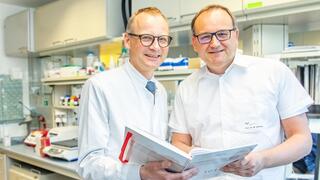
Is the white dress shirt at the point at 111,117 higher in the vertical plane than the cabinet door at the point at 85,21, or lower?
lower

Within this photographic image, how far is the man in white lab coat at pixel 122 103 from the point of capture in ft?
4.01

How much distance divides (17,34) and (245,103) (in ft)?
10.0

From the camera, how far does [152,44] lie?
1.30m

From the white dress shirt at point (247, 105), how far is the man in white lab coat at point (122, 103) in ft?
0.65

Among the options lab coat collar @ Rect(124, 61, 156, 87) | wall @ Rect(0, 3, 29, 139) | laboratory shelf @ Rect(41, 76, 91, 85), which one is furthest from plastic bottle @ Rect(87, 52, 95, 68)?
lab coat collar @ Rect(124, 61, 156, 87)

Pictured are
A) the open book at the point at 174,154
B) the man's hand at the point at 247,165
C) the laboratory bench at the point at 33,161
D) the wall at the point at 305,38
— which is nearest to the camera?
the open book at the point at 174,154

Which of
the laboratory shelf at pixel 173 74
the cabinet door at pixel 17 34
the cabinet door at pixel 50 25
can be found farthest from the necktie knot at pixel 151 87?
the cabinet door at pixel 17 34

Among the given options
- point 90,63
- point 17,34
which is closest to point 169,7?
point 90,63

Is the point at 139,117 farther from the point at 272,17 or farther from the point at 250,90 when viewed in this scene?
the point at 272,17

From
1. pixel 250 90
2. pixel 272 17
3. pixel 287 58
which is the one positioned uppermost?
pixel 272 17

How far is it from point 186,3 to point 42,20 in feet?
6.12

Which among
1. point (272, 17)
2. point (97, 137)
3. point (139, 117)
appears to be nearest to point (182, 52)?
point (272, 17)

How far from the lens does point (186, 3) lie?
2.04 metres

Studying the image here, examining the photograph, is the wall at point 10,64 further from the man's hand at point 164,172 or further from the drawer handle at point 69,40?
the man's hand at point 164,172
